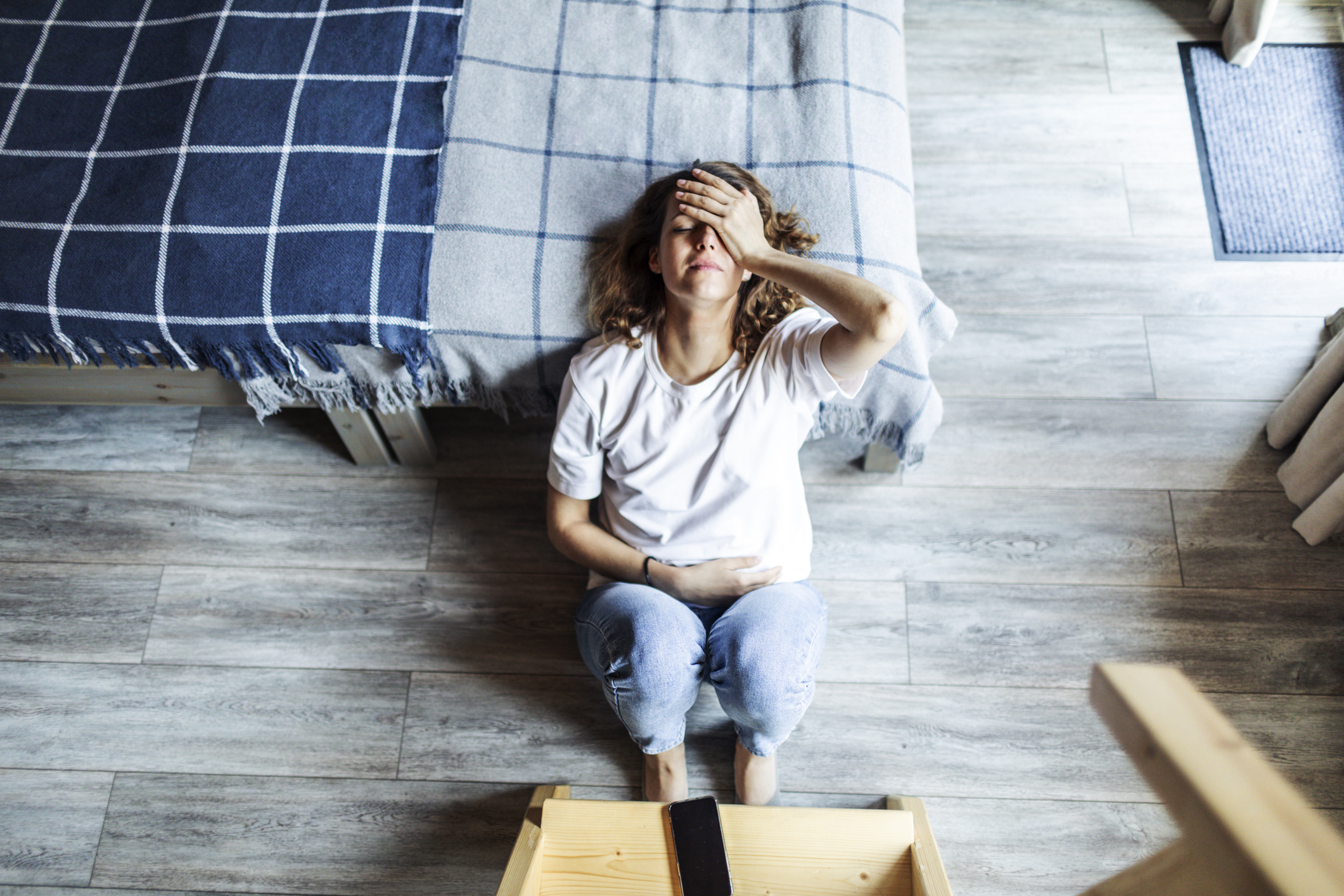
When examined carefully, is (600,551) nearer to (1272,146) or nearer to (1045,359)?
(1045,359)

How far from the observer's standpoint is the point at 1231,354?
1.50 meters

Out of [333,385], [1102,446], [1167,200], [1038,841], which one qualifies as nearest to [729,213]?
[333,385]

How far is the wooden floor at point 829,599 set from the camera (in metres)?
1.23

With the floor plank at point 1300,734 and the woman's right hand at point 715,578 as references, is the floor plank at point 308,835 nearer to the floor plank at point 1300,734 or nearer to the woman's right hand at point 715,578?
the woman's right hand at point 715,578

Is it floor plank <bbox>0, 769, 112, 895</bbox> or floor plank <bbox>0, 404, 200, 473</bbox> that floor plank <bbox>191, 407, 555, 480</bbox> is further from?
floor plank <bbox>0, 769, 112, 895</bbox>

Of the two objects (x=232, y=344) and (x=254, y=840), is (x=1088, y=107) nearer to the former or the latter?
(x=232, y=344)

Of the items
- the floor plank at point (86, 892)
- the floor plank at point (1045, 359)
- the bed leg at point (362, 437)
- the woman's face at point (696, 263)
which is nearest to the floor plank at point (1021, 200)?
the floor plank at point (1045, 359)

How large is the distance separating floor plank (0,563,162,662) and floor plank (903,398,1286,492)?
1.37 m

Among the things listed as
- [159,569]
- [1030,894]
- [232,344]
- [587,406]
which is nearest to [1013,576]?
[1030,894]

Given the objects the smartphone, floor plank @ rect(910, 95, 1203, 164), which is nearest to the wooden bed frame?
the smartphone

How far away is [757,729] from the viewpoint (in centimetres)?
108

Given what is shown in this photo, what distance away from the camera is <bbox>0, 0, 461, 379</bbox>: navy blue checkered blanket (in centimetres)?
111

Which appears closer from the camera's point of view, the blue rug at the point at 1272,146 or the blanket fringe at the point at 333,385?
the blanket fringe at the point at 333,385

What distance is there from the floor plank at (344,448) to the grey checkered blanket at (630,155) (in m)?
0.25
